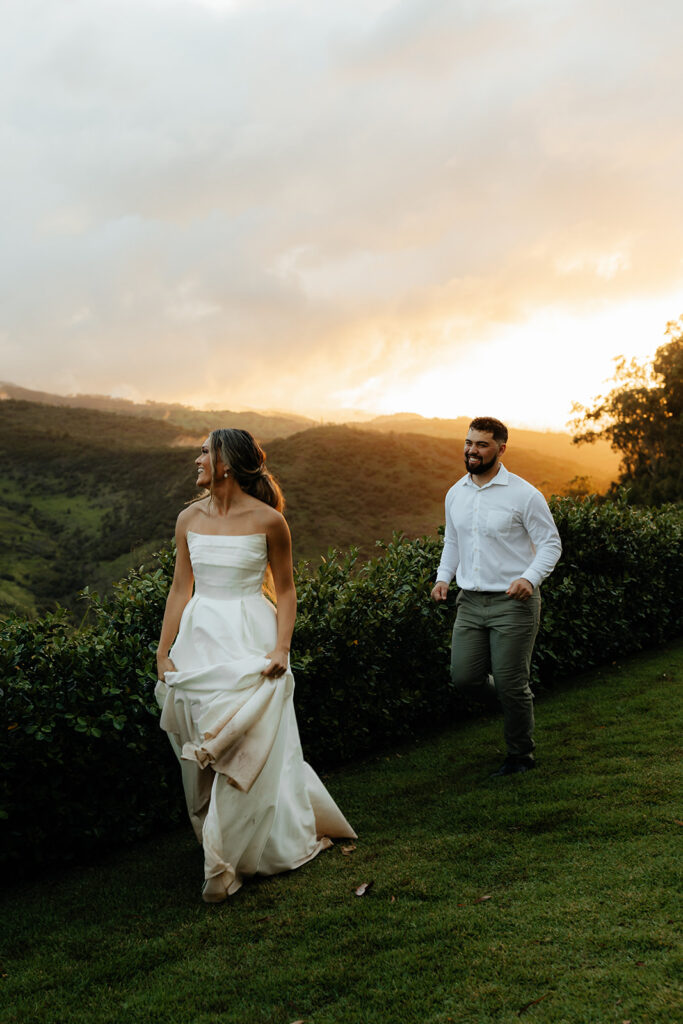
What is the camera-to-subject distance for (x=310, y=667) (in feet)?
20.1

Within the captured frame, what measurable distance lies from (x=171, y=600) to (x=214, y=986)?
6.32ft

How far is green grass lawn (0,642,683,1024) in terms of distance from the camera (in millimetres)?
3000

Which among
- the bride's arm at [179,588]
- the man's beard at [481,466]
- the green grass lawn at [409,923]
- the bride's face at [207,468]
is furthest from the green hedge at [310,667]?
the man's beard at [481,466]

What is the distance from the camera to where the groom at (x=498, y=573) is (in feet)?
17.4

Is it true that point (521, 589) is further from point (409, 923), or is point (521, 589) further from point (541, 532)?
point (409, 923)

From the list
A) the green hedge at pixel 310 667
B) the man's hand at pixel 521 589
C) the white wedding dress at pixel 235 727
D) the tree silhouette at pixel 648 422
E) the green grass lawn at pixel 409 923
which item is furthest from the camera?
the tree silhouette at pixel 648 422

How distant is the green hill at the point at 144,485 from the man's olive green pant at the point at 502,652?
2452 cm

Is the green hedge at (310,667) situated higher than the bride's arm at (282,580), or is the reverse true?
the bride's arm at (282,580)

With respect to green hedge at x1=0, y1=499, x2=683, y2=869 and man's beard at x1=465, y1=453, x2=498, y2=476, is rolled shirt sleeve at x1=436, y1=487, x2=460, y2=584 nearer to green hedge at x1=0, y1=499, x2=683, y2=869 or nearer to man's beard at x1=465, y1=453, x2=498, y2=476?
man's beard at x1=465, y1=453, x2=498, y2=476

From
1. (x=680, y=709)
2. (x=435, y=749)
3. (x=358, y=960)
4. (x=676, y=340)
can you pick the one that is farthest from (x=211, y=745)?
(x=676, y=340)

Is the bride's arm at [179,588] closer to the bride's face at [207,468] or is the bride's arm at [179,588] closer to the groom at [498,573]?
the bride's face at [207,468]

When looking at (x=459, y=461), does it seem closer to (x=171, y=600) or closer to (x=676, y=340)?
(x=676, y=340)

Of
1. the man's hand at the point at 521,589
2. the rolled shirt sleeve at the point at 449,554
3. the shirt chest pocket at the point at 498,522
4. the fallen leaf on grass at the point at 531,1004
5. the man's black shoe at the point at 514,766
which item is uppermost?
the shirt chest pocket at the point at 498,522

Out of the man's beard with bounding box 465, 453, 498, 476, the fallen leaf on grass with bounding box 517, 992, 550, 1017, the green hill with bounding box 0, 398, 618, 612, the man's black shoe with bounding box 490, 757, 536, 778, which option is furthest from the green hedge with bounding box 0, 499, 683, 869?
the green hill with bounding box 0, 398, 618, 612
